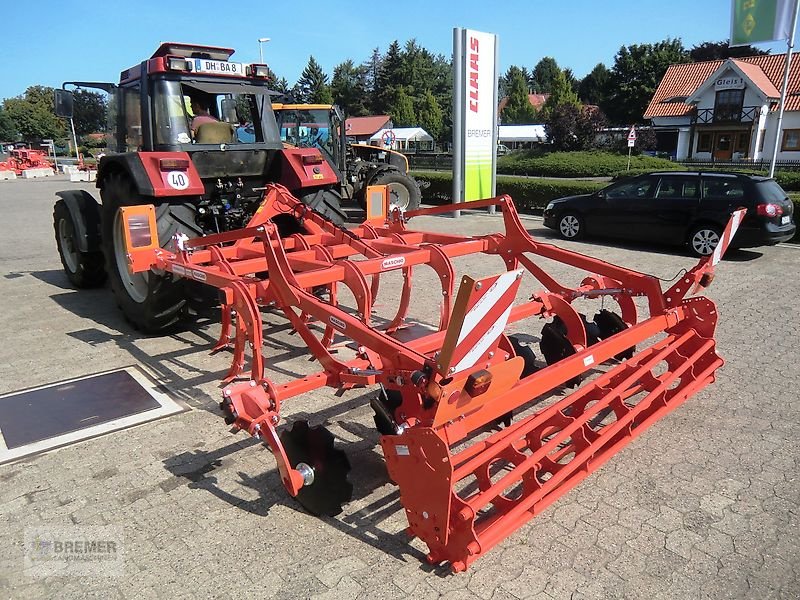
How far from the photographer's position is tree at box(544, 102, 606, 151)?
37.7 meters

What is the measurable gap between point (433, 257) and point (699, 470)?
2129 millimetres

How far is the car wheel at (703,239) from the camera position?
861cm

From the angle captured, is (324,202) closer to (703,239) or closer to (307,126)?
(703,239)

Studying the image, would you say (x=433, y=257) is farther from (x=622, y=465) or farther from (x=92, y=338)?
(x=92, y=338)

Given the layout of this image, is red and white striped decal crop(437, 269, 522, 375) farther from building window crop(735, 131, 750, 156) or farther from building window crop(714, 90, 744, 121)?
building window crop(735, 131, 750, 156)

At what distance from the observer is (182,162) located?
16.3 ft

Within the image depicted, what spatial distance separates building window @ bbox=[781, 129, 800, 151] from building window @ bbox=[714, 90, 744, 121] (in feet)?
8.97

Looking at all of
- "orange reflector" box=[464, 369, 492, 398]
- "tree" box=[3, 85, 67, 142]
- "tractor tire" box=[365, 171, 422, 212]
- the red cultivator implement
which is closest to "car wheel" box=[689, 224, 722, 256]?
the red cultivator implement

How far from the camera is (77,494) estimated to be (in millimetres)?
2990

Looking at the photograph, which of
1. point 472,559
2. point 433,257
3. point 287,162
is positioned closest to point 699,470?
point 472,559

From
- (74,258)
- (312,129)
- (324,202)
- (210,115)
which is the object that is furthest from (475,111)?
(74,258)

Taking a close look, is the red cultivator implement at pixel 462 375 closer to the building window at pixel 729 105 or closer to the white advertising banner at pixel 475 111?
the white advertising banner at pixel 475 111

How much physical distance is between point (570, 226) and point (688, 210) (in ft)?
6.69

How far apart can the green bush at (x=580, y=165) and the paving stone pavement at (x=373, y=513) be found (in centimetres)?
2627
